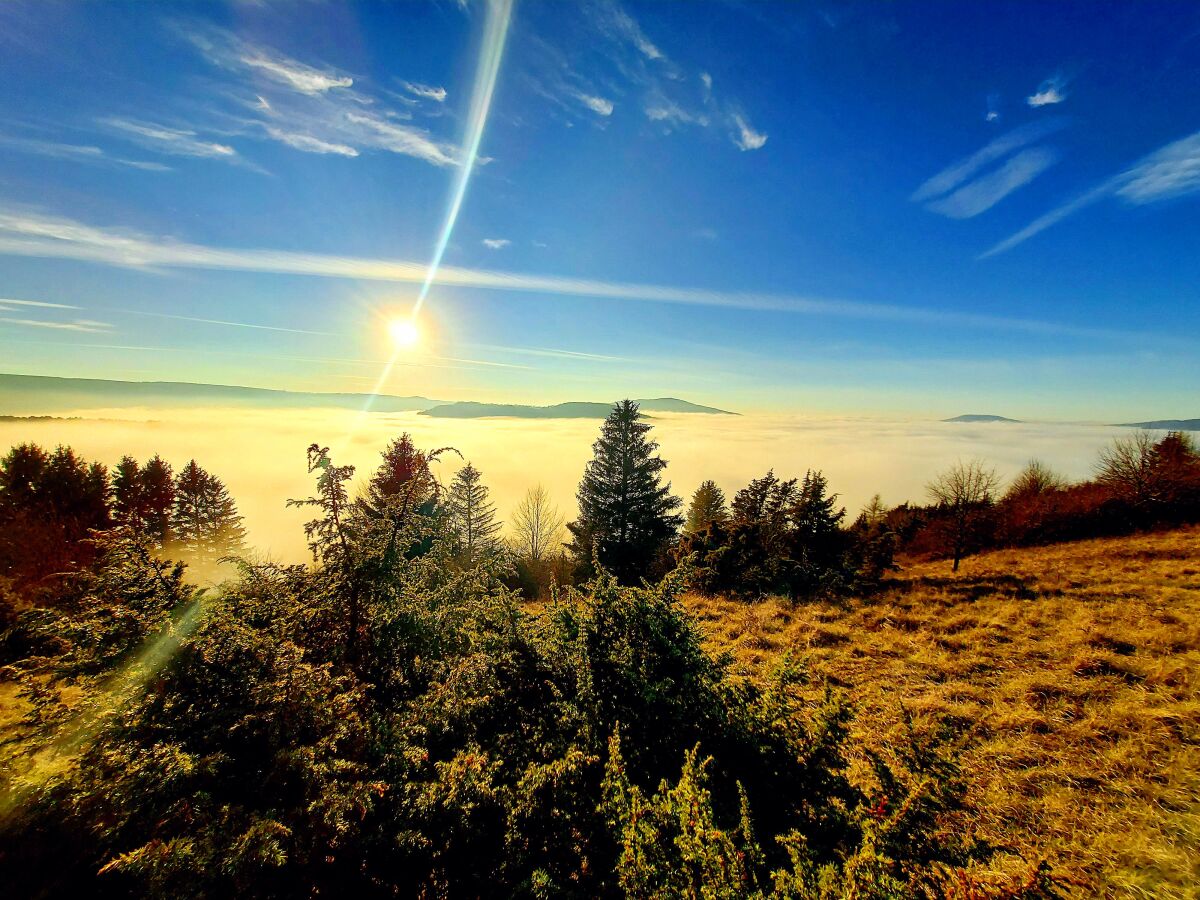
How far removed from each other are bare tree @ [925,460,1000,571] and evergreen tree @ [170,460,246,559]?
49542 millimetres

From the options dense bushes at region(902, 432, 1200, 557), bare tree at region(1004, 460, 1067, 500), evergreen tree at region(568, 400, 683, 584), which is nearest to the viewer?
evergreen tree at region(568, 400, 683, 584)

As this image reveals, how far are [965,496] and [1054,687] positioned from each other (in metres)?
20.4

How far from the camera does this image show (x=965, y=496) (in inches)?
909

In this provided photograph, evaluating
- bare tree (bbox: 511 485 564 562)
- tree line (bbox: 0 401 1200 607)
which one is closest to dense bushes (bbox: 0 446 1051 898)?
tree line (bbox: 0 401 1200 607)

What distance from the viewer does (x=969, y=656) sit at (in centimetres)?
830

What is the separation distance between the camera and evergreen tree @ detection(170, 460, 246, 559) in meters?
33.9

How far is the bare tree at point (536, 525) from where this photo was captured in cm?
3625

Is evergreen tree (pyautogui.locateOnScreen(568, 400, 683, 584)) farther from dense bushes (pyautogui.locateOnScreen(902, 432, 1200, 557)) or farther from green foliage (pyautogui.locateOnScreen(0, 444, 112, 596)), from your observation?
green foliage (pyautogui.locateOnScreen(0, 444, 112, 596))

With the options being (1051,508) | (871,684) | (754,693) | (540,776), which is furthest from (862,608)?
(1051,508)

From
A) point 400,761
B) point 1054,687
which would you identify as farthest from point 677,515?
point 400,761

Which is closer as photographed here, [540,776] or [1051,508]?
[540,776]

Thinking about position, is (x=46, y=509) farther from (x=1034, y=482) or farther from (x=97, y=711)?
(x=1034, y=482)

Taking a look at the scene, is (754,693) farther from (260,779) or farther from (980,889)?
(260,779)

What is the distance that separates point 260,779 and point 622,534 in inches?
769
